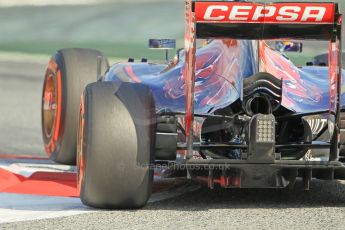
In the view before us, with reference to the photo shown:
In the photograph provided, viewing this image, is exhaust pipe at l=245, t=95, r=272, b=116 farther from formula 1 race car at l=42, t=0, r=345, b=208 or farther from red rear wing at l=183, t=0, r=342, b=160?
red rear wing at l=183, t=0, r=342, b=160

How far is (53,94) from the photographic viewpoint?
26.7 ft

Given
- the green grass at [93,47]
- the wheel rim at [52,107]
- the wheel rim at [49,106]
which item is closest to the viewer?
the wheel rim at [52,107]

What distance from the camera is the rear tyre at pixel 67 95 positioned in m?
7.56

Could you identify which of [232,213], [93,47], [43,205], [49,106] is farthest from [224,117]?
[93,47]

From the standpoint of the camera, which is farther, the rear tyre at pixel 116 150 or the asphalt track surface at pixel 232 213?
the rear tyre at pixel 116 150

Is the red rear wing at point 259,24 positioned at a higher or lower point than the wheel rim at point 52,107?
higher

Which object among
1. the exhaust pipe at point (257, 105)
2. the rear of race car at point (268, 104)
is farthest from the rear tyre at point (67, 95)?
the exhaust pipe at point (257, 105)

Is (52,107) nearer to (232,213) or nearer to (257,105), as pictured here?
(257,105)

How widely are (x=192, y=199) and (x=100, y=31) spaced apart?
13649mm

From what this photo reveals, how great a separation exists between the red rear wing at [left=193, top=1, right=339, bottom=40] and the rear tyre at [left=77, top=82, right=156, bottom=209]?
0.63 meters

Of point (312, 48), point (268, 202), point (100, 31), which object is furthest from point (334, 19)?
point (100, 31)

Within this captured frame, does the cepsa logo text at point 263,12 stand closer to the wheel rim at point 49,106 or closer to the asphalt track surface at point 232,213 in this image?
the asphalt track surface at point 232,213

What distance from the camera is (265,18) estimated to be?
5.51m

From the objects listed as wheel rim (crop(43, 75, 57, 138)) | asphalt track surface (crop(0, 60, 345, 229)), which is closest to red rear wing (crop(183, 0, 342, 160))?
asphalt track surface (crop(0, 60, 345, 229))
